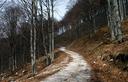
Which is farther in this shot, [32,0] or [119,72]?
[32,0]

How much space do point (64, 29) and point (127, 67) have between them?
10334 centimetres

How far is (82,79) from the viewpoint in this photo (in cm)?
1577

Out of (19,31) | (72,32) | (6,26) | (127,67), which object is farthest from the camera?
(72,32)

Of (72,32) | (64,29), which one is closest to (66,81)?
(72,32)

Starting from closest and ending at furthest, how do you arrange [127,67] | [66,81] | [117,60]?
1. [66,81]
2. [127,67]
3. [117,60]

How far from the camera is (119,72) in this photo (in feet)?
54.1

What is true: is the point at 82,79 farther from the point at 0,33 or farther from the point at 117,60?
the point at 0,33

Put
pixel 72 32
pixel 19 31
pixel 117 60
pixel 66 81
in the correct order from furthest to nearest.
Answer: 1. pixel 72 32
2. pixel 19 31
3. pixel 117 60
4. pixel 66 81

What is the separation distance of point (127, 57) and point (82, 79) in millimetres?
3547

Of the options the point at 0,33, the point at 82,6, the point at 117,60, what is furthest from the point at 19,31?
the point at 117,60

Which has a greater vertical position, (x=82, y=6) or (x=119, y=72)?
(x=82, y=6)

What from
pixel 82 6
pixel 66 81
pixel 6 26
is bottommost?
pixel 66 81

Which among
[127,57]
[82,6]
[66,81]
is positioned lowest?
[66,81]

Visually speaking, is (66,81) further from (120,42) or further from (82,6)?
(82,6)
